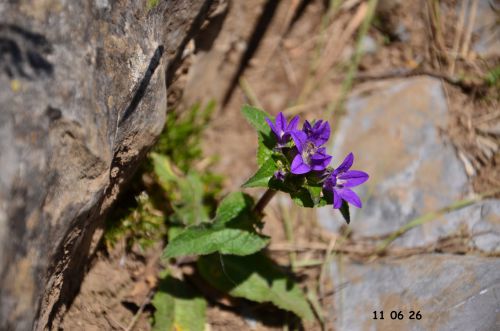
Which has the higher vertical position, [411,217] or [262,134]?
[262,134]

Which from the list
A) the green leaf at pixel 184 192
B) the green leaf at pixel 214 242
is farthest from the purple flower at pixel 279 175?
the green leaf at pixel 184 192

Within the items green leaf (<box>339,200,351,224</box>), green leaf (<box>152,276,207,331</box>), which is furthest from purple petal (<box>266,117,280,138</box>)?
green leaf (<box>152,276,207,331</box>)

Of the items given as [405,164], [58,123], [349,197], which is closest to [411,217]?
[405,164]

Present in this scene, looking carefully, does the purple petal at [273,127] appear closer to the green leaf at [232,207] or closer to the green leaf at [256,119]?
the green leaf at [256,119]

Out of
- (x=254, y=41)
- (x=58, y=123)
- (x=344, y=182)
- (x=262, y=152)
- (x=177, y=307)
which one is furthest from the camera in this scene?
(x=254, y=41)

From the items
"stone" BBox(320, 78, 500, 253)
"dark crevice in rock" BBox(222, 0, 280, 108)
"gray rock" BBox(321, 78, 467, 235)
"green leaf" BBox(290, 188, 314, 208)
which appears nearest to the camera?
"green leaf" BBox(290, 188, 314, 208)

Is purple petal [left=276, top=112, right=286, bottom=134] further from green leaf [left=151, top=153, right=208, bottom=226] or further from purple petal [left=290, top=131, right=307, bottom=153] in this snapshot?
green leaf [left=151, top=153, right=208, bottom=226]

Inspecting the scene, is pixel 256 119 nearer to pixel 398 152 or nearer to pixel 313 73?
pixel 398 152
